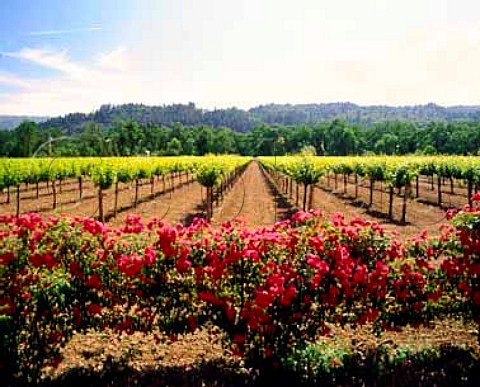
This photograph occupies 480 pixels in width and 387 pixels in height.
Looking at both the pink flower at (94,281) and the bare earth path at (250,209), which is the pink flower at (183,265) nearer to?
the pink flower at (94,281)

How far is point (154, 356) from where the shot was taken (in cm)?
580

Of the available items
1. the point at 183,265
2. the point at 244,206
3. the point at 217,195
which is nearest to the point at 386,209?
the point at 244,206

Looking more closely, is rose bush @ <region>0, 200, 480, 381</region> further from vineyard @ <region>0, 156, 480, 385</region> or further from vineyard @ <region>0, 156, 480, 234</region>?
vineyard @ <region>0, 156, 480, 234</region>

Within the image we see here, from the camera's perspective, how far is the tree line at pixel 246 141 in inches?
2894

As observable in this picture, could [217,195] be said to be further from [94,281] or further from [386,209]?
[94,281]

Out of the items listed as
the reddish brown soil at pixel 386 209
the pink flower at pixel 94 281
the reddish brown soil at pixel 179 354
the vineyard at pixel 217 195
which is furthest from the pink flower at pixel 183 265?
the vineyard at pixel 217 195

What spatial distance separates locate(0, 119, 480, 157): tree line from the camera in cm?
7350

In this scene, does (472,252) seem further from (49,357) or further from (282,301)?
(49,357)

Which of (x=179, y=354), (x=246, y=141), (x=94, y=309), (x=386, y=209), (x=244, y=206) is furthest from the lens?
(x=246, y=141)

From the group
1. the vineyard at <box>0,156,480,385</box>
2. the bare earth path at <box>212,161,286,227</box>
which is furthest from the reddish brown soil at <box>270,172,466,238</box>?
the vineyard at <box>0,156,480,385</box>

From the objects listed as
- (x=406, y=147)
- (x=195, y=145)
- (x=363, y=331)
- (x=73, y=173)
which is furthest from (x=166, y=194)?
(x=195, y=145)

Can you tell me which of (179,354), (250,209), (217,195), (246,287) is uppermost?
(246,287)

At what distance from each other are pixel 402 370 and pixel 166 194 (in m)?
26.0

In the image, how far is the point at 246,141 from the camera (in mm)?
134750
